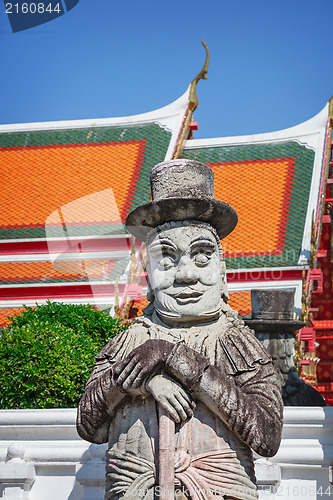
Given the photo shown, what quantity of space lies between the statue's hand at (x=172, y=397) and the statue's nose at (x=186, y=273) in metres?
0.49

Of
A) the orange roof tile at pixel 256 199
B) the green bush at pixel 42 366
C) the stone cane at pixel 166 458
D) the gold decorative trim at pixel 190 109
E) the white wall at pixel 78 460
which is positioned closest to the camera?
the stone cane at pixel 166 458

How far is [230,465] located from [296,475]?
1.48m

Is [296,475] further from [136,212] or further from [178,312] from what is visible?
[136,212]

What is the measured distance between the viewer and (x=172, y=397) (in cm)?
286

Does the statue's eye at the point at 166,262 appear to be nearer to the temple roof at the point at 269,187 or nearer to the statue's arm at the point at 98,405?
the statue's arm at the point at 98,405

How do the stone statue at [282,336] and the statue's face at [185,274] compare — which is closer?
the statue's face at [185,274]

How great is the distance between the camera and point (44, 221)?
464 inches

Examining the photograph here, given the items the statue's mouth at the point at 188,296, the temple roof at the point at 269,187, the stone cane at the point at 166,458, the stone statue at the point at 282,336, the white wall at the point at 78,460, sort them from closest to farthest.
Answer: the stone cane at the point at 166,458 → the statue's mouth at the point at 188,296 → the white wall at the point at 78,460 → the stone statue at the point at 282,336 → the temple roof at the point at 269,187

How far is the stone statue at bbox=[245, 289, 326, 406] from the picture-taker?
5832 mm

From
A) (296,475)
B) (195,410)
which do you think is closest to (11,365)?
(296,475)

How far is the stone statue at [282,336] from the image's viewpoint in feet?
19.1

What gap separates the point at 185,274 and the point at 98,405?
710 mm

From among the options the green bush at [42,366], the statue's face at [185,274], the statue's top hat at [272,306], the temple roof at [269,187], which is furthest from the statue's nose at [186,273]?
the temple roof at [269,187]

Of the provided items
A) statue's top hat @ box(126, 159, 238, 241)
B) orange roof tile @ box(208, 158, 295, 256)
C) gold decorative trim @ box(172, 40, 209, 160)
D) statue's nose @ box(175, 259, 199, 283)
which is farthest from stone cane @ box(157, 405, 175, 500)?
gold decorative trim @ box(172, 40, 209, 160)
